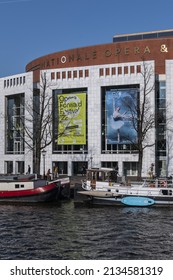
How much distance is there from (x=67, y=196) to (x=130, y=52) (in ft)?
105

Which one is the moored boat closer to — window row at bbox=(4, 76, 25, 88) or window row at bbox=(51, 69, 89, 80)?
window row at bbox=(51, 69, 89, 80)

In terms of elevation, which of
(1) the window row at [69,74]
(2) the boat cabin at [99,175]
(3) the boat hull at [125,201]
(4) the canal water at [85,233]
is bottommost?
(4) the canal water at [85,233]

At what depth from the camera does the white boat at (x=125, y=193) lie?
36156 millimetres

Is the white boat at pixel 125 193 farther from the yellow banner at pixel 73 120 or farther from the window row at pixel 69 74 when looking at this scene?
the window row at pixel 69 74

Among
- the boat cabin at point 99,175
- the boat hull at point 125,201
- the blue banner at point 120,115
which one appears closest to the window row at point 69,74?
the blue banner at point 120,115

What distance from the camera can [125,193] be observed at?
37.0 meters

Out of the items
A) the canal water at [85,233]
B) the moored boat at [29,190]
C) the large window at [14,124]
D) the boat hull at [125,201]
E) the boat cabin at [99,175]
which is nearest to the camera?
the canal water at [85,233]

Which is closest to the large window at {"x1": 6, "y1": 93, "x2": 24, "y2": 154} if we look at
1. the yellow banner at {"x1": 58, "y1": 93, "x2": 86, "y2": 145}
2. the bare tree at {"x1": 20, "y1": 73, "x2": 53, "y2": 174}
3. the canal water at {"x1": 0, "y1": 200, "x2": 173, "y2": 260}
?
the bare tree at {"x1": 20, "y1": 73, "x2": 53, "y2": 174}

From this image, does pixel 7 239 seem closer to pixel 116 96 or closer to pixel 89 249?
pixel 89 249

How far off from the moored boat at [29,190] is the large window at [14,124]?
101ft

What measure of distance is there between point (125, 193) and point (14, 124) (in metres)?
39.7

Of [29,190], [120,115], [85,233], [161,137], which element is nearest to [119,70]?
[120,115]

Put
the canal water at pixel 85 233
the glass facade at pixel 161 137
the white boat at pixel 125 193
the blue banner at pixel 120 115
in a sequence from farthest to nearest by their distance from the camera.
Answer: the glass facade at pixel 161 137
the blue banner at pixel 120 115
the white boat at pixel 125 193
the canal water at pixel 85 233

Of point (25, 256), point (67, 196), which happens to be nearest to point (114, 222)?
point (25, 256)
